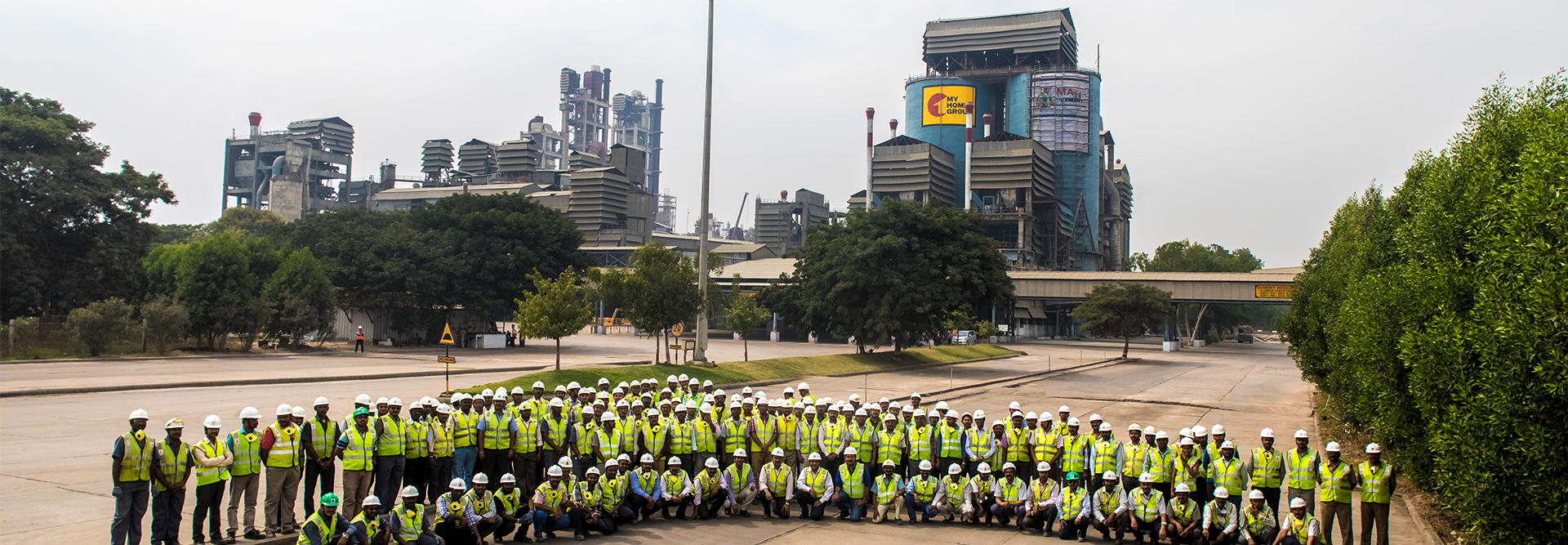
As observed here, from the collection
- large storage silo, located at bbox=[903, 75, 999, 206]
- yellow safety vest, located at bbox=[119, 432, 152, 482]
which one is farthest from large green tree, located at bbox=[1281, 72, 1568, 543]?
large storage silo, located at bbox=[903, 75, 999, 206]

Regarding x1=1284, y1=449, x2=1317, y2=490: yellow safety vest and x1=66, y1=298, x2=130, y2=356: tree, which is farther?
x1=66, y1=298, x2=130, y2=356: tree

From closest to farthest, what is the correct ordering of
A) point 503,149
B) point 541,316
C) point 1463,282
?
1. point 1463,282
2. point 541,316
3. point 503,149

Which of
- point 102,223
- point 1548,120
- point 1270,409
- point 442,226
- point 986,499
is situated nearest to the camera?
point 1548,120

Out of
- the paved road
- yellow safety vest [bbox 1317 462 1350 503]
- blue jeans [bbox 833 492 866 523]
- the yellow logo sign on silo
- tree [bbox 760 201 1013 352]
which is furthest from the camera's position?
the yellow logo sign on silo

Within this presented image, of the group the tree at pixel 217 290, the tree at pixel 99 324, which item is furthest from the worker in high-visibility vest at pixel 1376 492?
the tree at pixel 217 290

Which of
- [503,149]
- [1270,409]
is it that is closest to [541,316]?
[1270,409]

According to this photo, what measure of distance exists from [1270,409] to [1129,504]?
2261cm

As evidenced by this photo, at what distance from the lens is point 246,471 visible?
1120cm

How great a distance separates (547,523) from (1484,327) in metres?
10.9

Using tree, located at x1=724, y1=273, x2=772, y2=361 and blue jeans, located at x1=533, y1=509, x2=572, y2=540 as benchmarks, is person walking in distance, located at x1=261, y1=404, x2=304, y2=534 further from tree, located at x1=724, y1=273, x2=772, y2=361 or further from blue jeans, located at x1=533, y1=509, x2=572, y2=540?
tree, located at x1=724, y1=273, x2=772, y2=361

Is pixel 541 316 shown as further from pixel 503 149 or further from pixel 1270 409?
pixel 503 149

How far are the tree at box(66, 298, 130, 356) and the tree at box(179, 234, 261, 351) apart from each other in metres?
3.40

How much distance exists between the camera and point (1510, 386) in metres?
9.00

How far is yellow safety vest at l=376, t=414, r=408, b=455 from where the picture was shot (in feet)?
39.3
